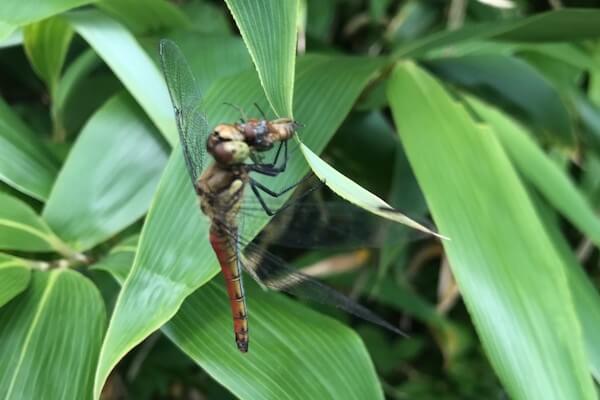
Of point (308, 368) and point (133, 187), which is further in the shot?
point (133, 187)

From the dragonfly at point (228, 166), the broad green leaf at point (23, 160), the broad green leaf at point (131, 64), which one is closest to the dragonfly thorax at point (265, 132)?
the dragonfly at point (228, 166)

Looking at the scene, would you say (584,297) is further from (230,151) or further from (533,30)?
(230,151)

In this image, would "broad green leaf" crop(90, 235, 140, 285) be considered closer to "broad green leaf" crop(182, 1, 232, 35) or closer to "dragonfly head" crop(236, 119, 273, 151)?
"dragonfly head" crop(236, 119, 273, 151)

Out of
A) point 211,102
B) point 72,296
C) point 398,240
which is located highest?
point 211,102

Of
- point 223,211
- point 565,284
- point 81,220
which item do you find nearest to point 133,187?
point 81,220

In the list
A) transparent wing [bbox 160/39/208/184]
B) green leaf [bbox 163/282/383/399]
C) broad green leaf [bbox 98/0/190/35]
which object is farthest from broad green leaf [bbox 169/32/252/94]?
green leaf [bbox 163/282/383/399]

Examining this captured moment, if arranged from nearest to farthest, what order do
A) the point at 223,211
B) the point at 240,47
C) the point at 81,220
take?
the point at 223,211 → the point at 81,220 → the point at 240,47

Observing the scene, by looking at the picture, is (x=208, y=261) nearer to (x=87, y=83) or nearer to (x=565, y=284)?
(x=565, y=284)
